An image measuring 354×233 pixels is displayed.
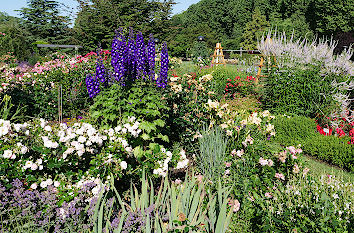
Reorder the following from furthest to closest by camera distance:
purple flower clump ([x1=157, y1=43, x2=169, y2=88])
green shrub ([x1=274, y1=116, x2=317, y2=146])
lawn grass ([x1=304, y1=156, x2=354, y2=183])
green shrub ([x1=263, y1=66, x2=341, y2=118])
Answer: green shrub ([x1=263, y1=66, x2=341, y2=118]) < green shrub ([x1=274, y1=116, x2=317, y2=146]) < lawn grass ([x1=304, y1=156, x2=354, y2=183]) < purple flower clump ([x1=157, y1=43, x2=169, y2=88])

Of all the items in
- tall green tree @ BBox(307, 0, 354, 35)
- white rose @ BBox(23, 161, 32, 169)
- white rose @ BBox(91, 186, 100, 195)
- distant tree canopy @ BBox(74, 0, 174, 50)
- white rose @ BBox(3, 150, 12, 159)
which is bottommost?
white rose @ BBox(91, 186, 100, 195)

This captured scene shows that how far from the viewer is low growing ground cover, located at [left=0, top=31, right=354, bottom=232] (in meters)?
2.24

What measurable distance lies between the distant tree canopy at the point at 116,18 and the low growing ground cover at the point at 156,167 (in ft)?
43.2

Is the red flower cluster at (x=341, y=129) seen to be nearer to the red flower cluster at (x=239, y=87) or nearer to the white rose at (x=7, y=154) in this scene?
the red flower cluster at (x=239, y=87)

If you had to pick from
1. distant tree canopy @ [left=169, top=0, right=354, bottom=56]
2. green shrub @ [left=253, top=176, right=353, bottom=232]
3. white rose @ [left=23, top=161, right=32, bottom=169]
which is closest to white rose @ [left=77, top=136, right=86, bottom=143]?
white rose @ [left=23, top=161, right=32, bottom=169]

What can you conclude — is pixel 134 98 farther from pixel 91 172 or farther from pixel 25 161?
pixel 25 161

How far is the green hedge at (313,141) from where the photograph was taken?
4648mm

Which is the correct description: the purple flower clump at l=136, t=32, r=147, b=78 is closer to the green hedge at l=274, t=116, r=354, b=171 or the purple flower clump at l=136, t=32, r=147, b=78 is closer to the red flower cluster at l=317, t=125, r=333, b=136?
the green hedge at l=274, t=116, r=354, b=171

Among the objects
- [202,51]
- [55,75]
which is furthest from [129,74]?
[202,51]

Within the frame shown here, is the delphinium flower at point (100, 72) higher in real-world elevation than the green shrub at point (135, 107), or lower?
higher

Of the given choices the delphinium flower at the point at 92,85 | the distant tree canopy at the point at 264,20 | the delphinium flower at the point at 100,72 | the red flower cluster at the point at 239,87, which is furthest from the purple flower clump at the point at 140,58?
the distant tree canopy at the point at 264,20

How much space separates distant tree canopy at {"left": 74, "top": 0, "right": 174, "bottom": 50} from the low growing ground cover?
13.2 metres

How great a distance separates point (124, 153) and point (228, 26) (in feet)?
186

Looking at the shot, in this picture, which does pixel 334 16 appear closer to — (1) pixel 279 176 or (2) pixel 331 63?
(2) pixel 331 63
